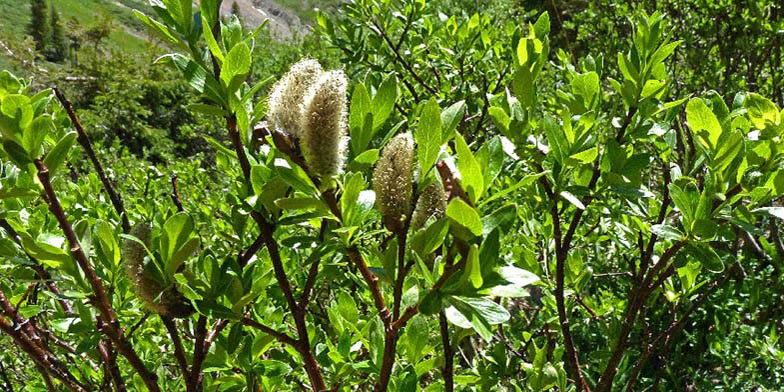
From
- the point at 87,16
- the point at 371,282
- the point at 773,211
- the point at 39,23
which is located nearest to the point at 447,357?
the point at 371,282

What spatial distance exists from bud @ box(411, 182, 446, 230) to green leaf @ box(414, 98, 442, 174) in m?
0.06

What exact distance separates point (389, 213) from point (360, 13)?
2036 mm

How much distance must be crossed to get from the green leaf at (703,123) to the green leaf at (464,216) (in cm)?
54

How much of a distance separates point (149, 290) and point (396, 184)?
0.42 metres

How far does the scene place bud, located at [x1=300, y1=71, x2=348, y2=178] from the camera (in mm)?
680

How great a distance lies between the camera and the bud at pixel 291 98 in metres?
0.72

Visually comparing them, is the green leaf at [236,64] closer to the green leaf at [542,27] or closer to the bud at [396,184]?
the bud at [396,184]

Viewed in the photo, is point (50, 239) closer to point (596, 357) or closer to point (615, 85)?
point (615, 85)

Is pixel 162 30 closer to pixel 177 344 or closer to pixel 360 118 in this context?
pixel 360 118

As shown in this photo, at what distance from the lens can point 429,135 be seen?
26.4 inches

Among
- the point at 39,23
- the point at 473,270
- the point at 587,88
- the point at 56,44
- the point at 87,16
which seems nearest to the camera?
the point at 473,270

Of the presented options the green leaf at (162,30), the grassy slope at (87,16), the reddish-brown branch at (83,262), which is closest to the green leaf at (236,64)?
the green leaf at (162,30)

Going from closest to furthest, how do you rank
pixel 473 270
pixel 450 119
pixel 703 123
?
1. pixel 473 270
2. pixel 450 119
3. pixel 703 123

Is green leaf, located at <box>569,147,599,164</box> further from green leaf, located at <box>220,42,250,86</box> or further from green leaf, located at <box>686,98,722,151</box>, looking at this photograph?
green leaf, located at <box>220,42,250,86</box>
